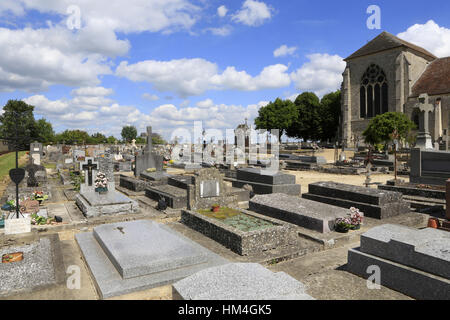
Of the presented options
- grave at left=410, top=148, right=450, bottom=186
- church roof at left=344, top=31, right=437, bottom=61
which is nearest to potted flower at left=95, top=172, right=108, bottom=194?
grave at left=410, top=148, right=450, bottom=186

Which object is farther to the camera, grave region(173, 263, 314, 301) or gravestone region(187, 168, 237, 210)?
gravestone region(187, 168, 237, 210)

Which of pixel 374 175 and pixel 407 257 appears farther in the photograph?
pixel 374 175

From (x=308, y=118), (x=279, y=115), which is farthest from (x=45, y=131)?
(x=308, y=118)

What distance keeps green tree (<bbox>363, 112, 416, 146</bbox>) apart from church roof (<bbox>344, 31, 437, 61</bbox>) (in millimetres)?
11171

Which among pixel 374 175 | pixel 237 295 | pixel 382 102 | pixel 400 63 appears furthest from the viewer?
pixel 382 102

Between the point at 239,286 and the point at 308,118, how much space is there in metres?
57.6

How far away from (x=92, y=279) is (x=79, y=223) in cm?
386

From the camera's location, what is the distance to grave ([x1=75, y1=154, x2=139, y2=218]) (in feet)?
30.5

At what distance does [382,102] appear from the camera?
42.3m

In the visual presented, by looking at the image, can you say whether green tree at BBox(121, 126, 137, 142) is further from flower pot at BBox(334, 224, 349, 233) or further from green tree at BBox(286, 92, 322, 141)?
flower pot at BBox(334, 224, 349, 233)

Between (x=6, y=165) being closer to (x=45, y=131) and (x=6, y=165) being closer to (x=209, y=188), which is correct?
(x=209, y=188)

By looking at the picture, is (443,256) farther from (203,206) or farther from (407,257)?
(203,206)

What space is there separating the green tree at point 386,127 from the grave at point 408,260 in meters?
31.2
